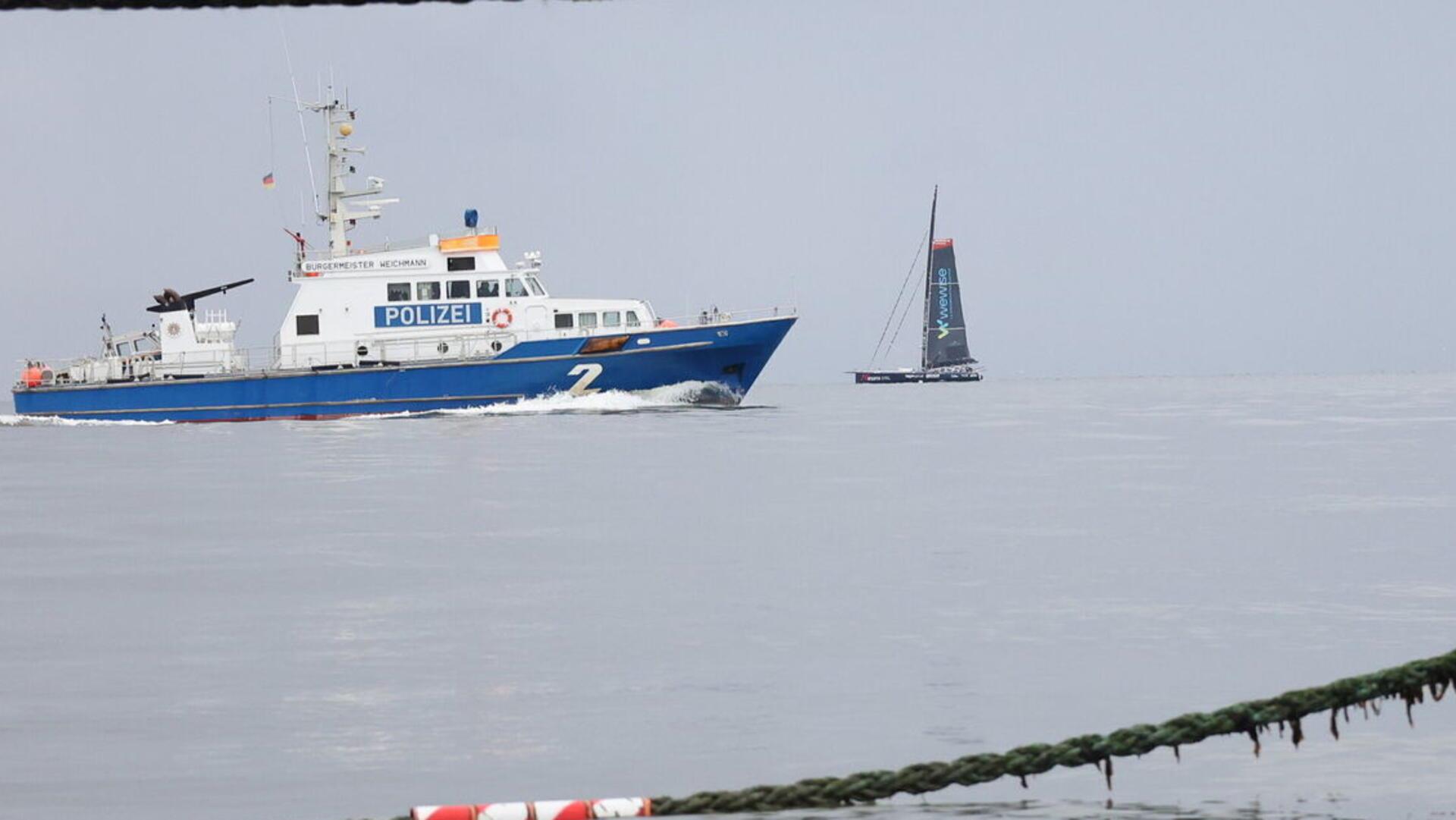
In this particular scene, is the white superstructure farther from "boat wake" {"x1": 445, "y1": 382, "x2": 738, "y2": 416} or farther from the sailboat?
the sailboat

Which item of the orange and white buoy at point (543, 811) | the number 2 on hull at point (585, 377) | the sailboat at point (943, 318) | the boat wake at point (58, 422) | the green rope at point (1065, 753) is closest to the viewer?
the orange and white buoy at point (543, 811)

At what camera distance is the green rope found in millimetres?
4941

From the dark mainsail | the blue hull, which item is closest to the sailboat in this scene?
the dark mainsail

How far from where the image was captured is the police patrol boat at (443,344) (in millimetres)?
42844

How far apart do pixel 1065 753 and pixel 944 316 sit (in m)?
97.7

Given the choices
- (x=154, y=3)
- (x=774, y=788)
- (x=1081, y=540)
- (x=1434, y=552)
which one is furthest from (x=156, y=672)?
(x=1434, y=552)

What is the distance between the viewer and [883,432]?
4634 centimetres

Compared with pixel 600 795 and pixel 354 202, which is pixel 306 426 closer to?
pixel 354 202

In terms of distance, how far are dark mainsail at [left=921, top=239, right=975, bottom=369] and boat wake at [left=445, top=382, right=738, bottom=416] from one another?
56918 millimetres

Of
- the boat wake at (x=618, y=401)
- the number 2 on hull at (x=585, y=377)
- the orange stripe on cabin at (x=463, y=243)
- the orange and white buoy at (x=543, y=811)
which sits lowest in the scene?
the orange and white buoy at (x=543, y=811)

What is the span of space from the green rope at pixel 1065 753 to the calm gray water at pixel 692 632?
1.16 metres

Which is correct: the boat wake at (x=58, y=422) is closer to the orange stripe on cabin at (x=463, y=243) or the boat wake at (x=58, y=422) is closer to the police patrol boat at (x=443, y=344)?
the police patrol boat at (x=443, y=344)

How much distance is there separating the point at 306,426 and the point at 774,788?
4489cm

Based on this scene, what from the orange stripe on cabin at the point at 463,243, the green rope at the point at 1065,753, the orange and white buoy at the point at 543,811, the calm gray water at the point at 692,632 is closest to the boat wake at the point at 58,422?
the orange stripe on cabin at the point at 463,243
